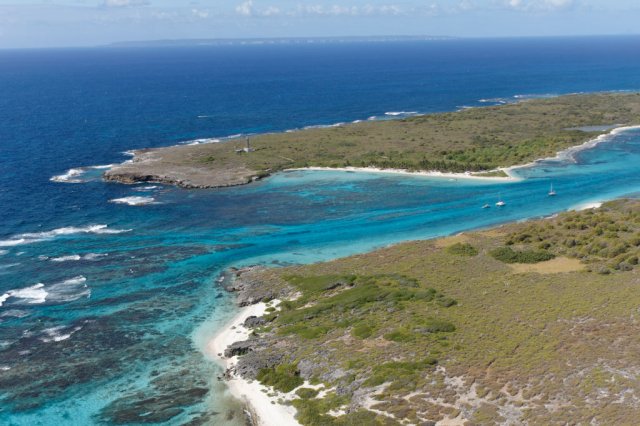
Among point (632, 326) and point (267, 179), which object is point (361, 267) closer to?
point (632, 326)

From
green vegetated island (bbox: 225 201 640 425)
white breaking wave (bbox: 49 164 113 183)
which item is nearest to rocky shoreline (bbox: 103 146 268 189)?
white breaking wave (bbox: 49 164 113 183)

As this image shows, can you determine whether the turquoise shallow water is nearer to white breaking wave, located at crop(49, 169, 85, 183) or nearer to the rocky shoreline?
the rocky shoreline

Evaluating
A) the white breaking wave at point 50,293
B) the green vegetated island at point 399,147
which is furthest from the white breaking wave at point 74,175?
the white breaking wave at point 50,293

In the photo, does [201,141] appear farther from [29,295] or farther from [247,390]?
[247,390]

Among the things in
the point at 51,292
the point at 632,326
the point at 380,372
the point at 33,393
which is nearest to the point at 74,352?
the point at 33,393

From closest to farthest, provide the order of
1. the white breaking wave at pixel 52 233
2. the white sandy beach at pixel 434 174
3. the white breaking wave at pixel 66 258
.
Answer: the white breaking wave at pixel 66 258, the white breaking wave at pixel 52 233, the white sandy beach at pixel 434 174

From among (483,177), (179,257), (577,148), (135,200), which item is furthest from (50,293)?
(577,148)

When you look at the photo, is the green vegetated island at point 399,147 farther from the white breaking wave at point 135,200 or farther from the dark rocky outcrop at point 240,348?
the dark rocky outcrop at point 240,348
